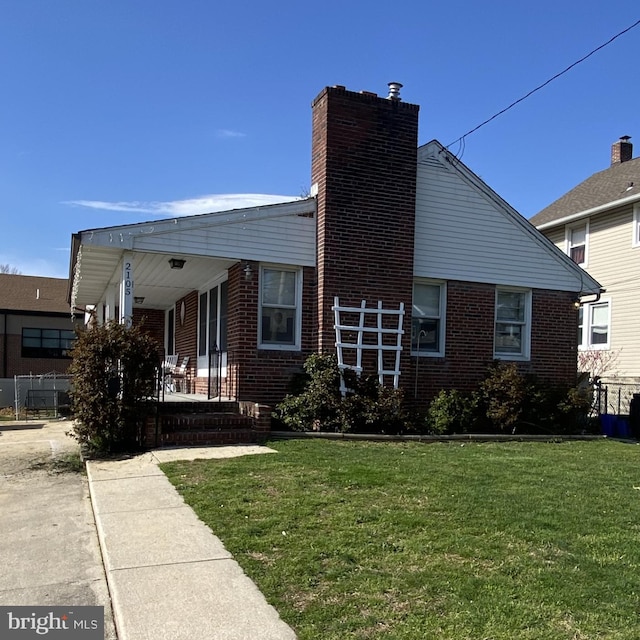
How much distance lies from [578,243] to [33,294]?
24.9 meters

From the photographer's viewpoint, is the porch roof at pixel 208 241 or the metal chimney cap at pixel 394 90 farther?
the metal chimney cap at pixel 394 90

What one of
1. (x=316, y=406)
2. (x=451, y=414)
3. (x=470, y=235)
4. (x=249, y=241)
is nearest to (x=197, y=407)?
(x=316, y=406)

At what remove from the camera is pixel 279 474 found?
6.75 metres

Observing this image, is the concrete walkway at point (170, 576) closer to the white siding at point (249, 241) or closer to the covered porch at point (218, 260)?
the covered porch at point (218, 260)

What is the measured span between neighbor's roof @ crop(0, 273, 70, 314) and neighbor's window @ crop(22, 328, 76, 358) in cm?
109

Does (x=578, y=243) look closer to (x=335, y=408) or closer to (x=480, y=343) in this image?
(x=480, y=343)

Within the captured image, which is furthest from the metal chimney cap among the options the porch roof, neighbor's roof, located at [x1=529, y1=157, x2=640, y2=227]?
neighbor's roof, located at [x1=529, y1=157, x2=640, y2=227]

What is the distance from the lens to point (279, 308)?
10.9 m

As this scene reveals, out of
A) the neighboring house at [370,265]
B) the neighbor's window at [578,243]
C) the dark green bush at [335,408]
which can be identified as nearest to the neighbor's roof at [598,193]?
the neighbor's window at [578,243]

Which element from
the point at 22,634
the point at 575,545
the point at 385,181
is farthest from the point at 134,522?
the point at 385,181

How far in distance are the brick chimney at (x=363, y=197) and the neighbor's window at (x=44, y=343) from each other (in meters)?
21.5

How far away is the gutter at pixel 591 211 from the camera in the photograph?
1741cm

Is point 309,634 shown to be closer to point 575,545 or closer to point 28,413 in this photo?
point 575,545

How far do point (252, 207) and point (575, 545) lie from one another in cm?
760
